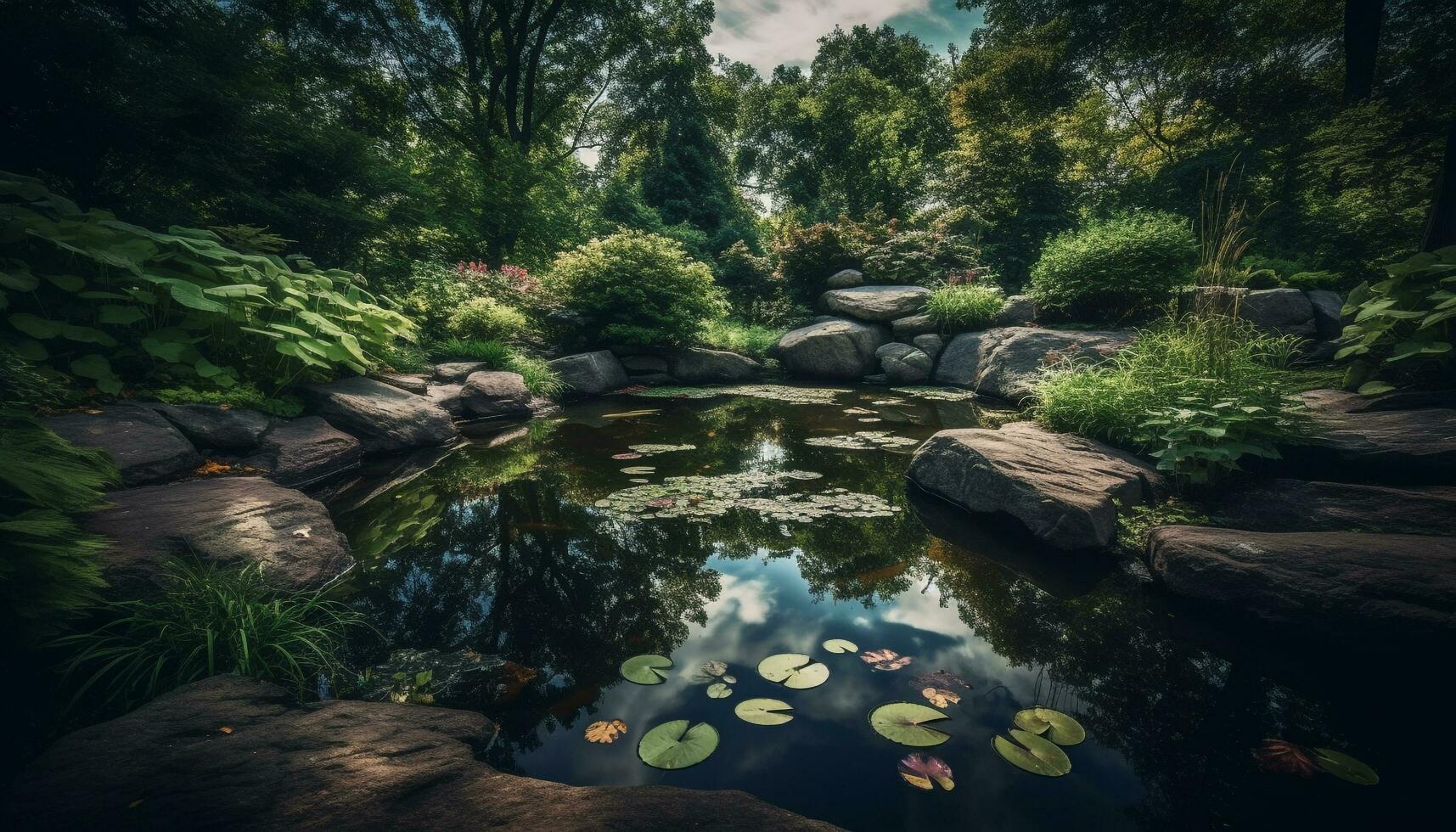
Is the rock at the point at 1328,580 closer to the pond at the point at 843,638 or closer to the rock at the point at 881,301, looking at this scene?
the pond at the point at 843,638

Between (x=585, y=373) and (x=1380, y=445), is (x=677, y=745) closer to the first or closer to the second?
(x=1380, y=445)

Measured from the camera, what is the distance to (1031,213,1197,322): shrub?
7652 mm

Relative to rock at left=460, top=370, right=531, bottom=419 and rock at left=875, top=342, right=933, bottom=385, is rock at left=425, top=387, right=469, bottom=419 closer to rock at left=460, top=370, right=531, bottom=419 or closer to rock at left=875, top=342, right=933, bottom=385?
rock at left=460, top=370, right=531, bottom=419

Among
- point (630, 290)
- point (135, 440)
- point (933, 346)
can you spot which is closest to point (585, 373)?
point (630, 290)

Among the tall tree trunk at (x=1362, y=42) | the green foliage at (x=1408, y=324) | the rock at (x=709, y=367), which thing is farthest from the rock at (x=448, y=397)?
the tall tree trunk at (x=1362, y=42)

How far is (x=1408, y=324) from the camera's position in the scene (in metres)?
3.65

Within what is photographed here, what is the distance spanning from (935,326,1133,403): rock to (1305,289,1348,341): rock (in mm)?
2561

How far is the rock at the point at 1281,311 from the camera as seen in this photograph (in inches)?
283

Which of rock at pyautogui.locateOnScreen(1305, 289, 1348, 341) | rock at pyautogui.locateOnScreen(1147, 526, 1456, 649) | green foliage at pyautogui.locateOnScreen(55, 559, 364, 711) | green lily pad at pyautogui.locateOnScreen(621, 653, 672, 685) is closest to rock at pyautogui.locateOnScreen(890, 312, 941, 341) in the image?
rock at pyautogui.locateOnScreen(1305, 289, 1348, 341)

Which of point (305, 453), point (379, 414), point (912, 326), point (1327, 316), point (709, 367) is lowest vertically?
point (305, 453)

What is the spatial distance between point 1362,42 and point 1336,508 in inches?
483

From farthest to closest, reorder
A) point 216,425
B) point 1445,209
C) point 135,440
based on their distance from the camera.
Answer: point 1445,209
point 216,425
point 135,440

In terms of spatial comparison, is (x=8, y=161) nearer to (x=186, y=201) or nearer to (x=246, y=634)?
(x=186, y=201)

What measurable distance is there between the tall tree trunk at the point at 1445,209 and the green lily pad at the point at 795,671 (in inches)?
290
